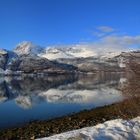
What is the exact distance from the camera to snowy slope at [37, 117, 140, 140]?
14759 mm

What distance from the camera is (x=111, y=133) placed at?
15.4 metres

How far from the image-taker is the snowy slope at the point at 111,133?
14.8 metres

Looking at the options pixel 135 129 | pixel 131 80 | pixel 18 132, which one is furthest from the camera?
pixel 18 132

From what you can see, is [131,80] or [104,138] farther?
[131,80]

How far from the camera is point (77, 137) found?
14469 mm

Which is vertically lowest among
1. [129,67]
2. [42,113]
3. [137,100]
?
[42,113]

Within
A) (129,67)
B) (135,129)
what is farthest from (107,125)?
(129,67)

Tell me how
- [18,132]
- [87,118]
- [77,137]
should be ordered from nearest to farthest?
[77,137] → [18,132] → [87,118]

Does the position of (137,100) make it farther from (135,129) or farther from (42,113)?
(42,113)

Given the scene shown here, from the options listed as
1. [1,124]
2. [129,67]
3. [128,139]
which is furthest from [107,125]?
[1,124]

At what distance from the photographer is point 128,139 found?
14.9 m

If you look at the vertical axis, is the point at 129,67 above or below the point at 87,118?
above

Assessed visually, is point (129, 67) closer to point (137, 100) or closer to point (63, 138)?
point (137, 100)

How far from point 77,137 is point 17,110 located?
3345 centimetres
